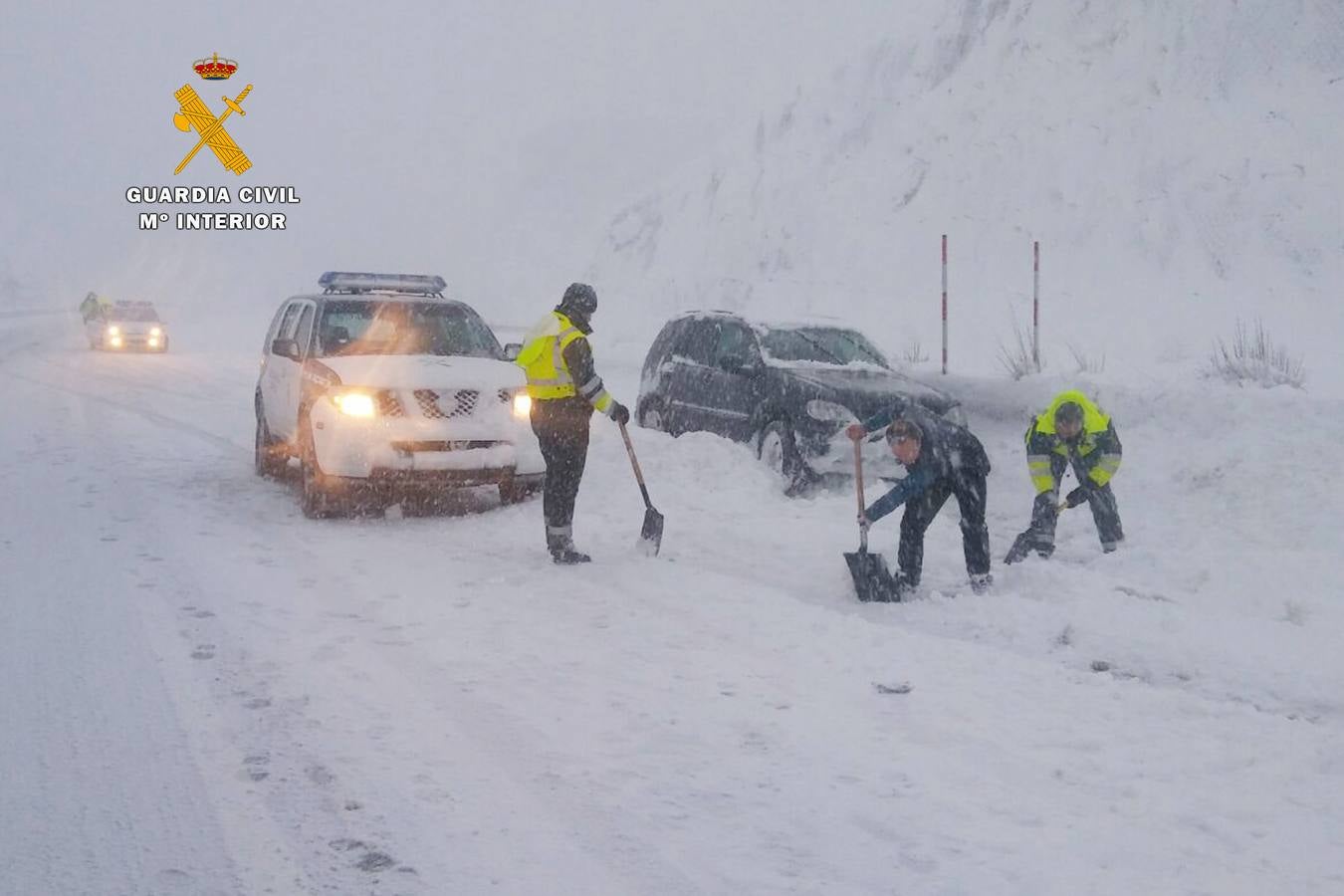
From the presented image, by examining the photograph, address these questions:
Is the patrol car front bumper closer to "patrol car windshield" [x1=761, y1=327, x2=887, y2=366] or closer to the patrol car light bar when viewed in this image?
the patrol car light bar

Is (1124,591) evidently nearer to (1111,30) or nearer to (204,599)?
(204,599)

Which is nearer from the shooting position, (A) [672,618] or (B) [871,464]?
(A) [672,618]

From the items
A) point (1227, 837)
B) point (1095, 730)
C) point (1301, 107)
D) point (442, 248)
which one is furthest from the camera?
point (442, 248)

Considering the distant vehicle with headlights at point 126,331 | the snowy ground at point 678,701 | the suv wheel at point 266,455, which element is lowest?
the snowy ground at point 678,701

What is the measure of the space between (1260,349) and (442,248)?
62137mm

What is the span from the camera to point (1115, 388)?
10547mm

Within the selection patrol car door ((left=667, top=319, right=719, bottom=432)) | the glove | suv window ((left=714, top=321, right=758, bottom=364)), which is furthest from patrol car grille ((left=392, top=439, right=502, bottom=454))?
the glove

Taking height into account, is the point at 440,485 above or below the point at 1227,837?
above

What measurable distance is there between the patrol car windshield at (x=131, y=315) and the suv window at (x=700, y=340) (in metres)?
25.6

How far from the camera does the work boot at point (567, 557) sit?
7488 mm

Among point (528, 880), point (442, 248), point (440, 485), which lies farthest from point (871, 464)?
point (442, 248)

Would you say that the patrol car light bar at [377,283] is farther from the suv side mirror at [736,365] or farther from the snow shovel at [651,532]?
the snow shovel at [651,532]

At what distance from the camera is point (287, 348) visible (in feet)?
31.4

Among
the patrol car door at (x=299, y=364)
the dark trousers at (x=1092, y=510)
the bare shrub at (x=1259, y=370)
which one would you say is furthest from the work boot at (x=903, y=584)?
the patrol car door at (x=299, y=364)
